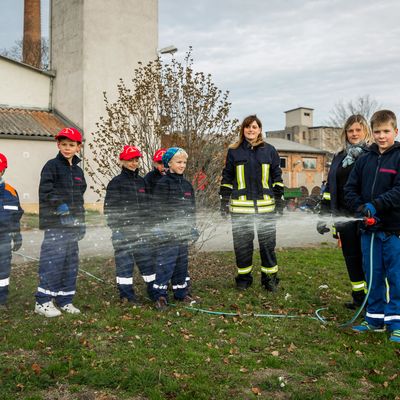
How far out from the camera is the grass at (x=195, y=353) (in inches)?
147

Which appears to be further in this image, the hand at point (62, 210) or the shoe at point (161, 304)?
the shoe at point (161, 304)

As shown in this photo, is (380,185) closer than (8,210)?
Yes

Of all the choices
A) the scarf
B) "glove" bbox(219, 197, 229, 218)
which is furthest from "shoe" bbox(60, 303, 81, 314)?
the scarf

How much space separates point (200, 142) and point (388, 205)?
3.97 metres

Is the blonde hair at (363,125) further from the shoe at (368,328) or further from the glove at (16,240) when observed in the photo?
the glove at (16,240)

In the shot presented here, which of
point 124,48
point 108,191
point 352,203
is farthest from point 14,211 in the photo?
point 124,48

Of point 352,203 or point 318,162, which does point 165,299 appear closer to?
point 352,203

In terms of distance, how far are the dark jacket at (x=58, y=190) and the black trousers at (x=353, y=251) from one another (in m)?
3.13

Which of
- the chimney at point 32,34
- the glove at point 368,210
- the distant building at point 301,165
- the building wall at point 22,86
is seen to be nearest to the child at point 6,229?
the glove at point 368,210

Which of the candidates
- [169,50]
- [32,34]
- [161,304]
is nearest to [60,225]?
[161,304]

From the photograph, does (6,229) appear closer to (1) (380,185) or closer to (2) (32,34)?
(1) (380,185)

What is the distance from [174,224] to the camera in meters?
6.19

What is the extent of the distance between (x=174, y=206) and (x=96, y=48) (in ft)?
59.0

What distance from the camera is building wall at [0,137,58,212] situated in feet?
68.5
